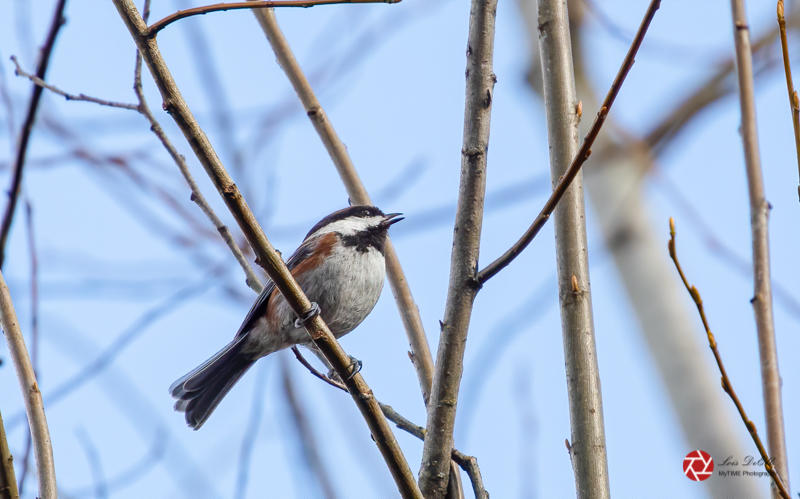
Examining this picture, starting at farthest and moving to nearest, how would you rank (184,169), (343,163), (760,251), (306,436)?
(306,436) < (343,163) < (184,169) < (760,251)

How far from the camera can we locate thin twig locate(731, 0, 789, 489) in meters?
2.12

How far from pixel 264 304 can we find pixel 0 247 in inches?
61.9

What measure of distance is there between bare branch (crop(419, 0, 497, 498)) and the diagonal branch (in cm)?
16

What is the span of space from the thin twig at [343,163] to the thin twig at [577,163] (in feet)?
2.25

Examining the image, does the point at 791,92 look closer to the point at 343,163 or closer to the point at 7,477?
the point at 343,163

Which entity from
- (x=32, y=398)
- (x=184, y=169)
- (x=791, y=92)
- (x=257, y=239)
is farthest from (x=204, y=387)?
(x=791, y=92)

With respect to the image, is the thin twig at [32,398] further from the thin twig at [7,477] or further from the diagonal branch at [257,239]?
the diagonal branch at [257,239]

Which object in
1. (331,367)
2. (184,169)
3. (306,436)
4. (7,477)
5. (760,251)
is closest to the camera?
(7,477)

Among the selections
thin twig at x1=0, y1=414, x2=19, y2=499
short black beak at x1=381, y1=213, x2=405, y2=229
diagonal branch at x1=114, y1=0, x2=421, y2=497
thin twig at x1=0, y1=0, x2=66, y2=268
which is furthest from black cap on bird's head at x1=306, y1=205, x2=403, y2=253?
thin twig at x1=0, y1=414, x2=19, y2=499

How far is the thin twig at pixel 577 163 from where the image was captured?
Answer: 194cm

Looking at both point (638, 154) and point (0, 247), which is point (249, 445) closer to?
point (0, 247)

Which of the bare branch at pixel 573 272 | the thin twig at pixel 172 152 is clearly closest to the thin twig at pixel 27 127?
the thin twig at pixel 172 152

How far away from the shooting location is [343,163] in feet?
10.5

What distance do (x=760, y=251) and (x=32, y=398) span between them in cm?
220
